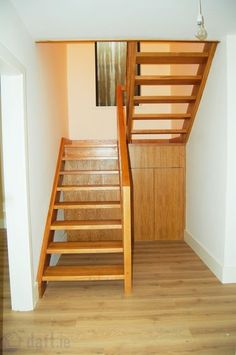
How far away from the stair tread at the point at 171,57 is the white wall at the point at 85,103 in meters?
2.17

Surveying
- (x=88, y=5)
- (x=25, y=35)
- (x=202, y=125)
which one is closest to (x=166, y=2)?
(x=88, y=5)

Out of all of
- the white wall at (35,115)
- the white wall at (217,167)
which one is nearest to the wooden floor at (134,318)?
the white wall at (217,167)

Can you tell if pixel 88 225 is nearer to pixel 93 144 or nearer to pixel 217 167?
pixel 217 167

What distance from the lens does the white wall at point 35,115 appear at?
6.26 feet

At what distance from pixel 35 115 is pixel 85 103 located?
265 cm

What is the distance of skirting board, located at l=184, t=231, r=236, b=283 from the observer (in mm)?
2629

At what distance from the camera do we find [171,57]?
2826 millimetres

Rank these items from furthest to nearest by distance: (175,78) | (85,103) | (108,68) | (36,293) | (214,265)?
(108,68) < (85,103) < (175,78) < (214,265) < (36,293)

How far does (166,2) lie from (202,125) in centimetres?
161

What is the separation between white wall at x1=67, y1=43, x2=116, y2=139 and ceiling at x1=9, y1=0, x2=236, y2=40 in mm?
2588

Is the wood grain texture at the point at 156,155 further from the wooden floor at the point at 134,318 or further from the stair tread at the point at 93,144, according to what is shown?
the wooden floor at the point at 134,318

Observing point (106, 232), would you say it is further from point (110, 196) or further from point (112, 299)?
point (112, 299)

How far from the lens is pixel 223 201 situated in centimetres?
263

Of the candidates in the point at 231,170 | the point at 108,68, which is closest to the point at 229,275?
the point at 231,170
